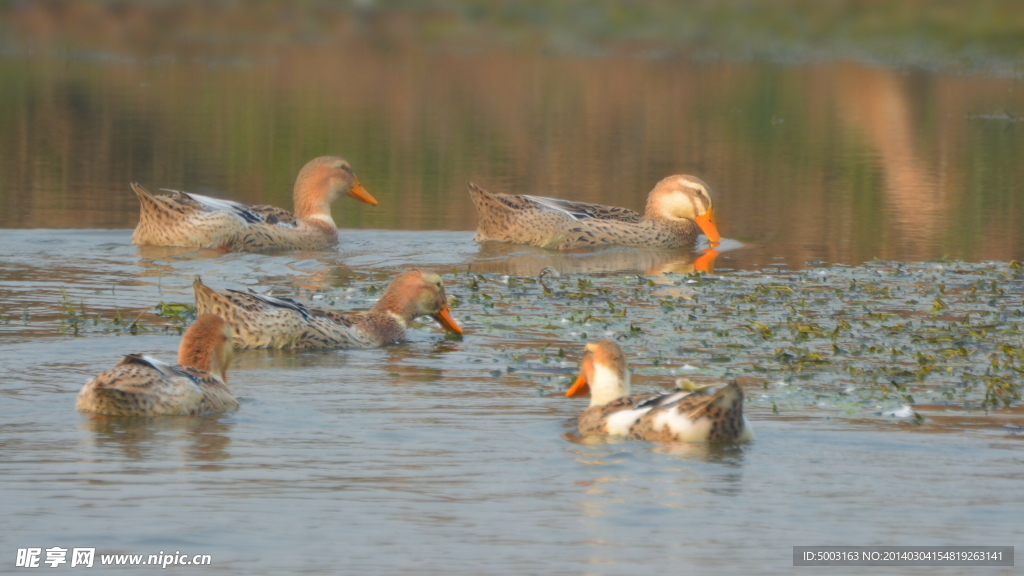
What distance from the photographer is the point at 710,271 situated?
1677 cm

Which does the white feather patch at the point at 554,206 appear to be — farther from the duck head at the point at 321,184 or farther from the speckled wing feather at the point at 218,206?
the speckled wing feather at the point at 218,206

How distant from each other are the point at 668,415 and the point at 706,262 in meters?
8.73

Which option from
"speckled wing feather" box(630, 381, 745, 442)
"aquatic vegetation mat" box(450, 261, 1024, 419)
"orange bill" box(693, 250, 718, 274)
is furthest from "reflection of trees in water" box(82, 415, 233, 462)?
"orange bill" box(693, 250, 718, 274)

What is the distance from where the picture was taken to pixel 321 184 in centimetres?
1880

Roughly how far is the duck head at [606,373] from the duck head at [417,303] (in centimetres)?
293

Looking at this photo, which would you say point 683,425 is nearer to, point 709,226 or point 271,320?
point 271,320

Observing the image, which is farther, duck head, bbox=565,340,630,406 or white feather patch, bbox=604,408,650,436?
duck head, bbox=565,340,630,406

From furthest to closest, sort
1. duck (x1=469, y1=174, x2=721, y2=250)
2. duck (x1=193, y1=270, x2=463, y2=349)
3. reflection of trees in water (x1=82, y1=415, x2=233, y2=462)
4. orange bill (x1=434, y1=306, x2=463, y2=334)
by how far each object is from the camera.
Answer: duck (x1=469, y1=174, x2=721, y2=250) < orange bill (x1=434, y1=306, x2=463, y2=334) < duck (x1=193, y1=270, x2=463, y2=349) < reflection of trees in water (x1=82, y1=415, x2=233, y2=462)

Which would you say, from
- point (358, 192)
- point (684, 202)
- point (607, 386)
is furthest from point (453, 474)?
point (684, 202)

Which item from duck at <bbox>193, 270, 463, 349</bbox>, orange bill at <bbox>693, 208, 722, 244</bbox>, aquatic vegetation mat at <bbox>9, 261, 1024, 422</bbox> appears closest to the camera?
aquatic vegetation mat at <bbox>9, 261, 1024, 422</bbox>

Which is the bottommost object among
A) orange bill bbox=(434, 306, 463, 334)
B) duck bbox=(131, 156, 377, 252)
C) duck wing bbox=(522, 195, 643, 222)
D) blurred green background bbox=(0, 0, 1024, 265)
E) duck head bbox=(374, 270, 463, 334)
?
orange bill bbox=(434, 306, 463, 334)

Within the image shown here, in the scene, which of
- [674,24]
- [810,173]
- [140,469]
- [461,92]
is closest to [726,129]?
[810,173]

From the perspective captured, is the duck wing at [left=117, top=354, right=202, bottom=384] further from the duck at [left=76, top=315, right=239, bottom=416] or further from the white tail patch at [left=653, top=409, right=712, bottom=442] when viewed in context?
the white tail patch at [left=653, top=409, right=712, bottom=442]

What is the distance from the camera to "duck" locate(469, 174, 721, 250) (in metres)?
18.7
